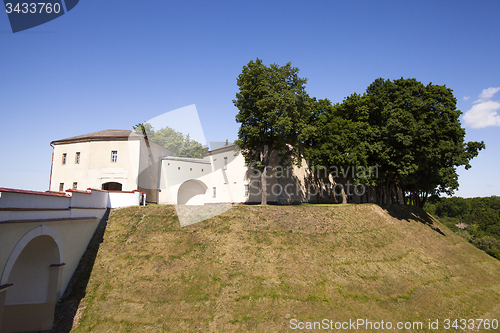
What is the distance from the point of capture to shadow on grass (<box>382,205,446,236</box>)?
35759mm

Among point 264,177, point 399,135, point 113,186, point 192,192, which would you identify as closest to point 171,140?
point 192,192

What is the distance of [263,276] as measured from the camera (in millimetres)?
17969

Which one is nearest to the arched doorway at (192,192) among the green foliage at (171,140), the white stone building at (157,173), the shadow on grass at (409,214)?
the white stone building at (157,173)

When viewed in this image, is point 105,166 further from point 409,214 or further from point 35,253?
point 409,214

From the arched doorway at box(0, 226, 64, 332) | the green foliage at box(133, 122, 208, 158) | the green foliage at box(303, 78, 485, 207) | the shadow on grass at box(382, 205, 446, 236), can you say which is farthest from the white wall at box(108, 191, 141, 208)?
the green foliage at box(133, 122, 208, 158)

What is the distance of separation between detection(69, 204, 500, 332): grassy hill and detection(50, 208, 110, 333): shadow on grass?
0.40 meters

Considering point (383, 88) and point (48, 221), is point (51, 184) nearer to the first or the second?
point (48, 221)

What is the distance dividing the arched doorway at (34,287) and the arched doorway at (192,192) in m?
23.0

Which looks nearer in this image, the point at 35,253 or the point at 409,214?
the point at 35,253

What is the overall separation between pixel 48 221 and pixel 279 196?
27167mm

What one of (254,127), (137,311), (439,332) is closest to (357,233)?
(439,332)

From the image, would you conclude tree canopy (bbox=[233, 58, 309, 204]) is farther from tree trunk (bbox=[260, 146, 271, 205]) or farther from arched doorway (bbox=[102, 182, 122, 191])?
arched doorway (bbox=[102, 182, 122, 191])

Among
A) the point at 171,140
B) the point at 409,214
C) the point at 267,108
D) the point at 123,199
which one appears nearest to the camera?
the point at 123,199

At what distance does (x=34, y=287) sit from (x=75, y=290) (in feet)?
7.16
